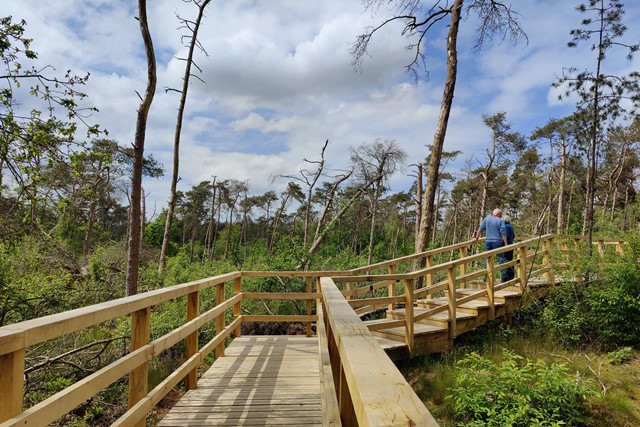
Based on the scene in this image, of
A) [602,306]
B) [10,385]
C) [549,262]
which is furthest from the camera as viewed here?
[549,262]

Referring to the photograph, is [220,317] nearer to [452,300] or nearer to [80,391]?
[80,391]

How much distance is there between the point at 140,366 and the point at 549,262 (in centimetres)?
836

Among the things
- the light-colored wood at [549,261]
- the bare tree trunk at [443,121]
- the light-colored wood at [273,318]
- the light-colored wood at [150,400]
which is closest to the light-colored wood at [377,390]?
the light-colored wood at [150,400]

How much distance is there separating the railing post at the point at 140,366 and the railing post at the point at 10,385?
1.16 m

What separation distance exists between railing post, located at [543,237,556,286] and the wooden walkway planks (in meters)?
5.47

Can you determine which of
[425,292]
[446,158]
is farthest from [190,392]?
[446,158]

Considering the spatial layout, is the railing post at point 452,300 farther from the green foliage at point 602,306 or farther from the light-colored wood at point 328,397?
the light-colored wood at point 328,397

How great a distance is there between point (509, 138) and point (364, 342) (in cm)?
3073

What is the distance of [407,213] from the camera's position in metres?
44.7

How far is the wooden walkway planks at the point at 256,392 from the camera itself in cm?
354

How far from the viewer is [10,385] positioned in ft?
5.15

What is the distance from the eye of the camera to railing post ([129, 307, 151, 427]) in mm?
2750

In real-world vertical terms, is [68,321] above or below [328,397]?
above

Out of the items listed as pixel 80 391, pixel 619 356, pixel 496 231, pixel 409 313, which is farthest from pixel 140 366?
pixel 496 231
